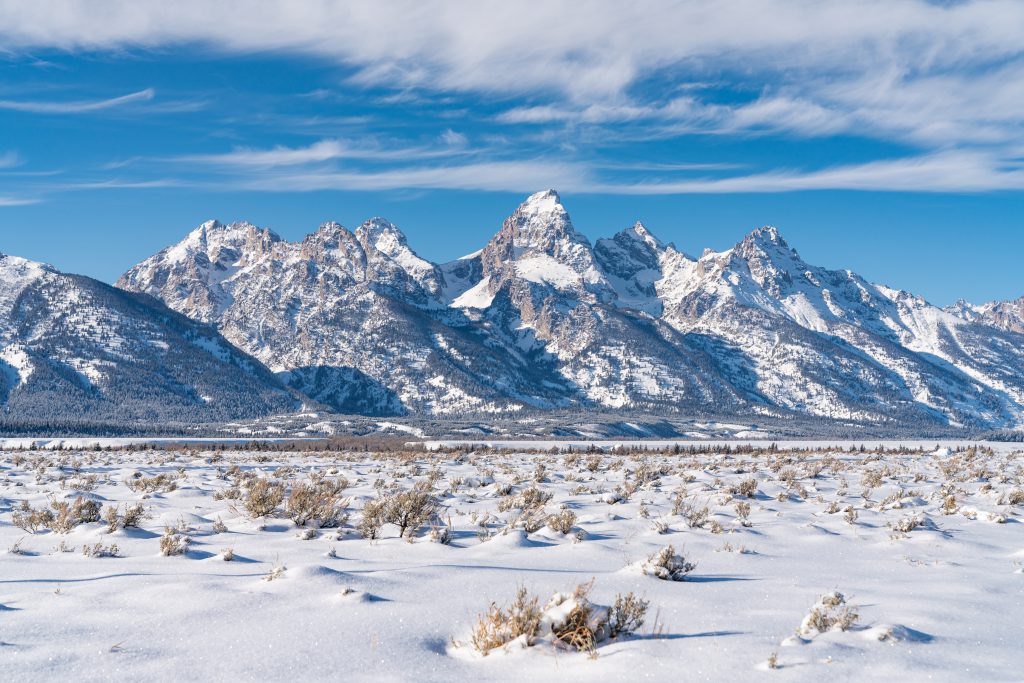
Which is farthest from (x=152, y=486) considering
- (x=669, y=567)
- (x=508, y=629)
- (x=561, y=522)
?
(x=508, y=629)

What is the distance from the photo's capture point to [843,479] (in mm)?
25203

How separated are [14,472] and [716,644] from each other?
1115 inches

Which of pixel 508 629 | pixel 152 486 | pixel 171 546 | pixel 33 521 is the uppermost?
pixel 508 629

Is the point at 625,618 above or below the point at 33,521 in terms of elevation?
above

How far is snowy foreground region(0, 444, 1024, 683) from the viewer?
5941 mm

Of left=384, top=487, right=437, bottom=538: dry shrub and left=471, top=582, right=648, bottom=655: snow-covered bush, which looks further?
left=384, top=487, right=437, bottom=538: dry shrub

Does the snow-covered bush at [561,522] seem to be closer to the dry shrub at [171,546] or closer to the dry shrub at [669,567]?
the dry shrub at [669,567]

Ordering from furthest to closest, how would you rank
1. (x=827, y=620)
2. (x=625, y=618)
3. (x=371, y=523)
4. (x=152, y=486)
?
(x=152, y=486) → (x=371, y=523) → (x=827, y=620) → (x=625, y=618)

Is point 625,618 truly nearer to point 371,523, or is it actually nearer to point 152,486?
point 371,523

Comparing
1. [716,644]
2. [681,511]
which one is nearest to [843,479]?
[681,511]

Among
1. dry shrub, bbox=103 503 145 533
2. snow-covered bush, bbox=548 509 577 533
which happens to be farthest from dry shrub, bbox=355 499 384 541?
dry shrub, bbox=103 503 145 533

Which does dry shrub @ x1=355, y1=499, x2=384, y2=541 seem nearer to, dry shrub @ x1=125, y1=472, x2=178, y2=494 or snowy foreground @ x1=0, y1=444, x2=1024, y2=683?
snowy foreground @ x1=0, y1=444, x2=1024, y2=683

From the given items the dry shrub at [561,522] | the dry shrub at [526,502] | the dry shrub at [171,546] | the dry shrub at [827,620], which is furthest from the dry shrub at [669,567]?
the dry shrub at [171,546]

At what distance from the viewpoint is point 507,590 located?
334 inches
